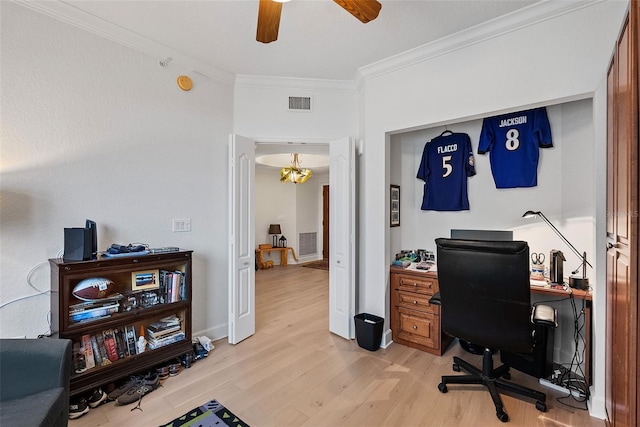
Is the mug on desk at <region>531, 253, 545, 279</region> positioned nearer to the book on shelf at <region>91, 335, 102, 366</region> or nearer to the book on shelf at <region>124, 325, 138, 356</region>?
the book on shelf at <region>124, 325, 138, 356</region>

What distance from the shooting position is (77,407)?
191 centimetres

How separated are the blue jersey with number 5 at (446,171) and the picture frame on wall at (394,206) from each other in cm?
30

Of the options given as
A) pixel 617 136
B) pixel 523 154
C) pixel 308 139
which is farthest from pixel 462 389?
pixel 308 139

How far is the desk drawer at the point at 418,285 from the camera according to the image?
2.73 m

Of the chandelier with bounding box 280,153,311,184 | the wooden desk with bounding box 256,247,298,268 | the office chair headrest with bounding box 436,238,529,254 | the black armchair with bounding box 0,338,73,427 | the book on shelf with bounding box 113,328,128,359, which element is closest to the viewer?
the black armchair with bounding box 0,338,73,427

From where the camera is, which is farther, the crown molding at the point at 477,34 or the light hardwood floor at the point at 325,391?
the crown molding at the point at 477,34

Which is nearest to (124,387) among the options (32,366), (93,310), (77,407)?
(77,407)

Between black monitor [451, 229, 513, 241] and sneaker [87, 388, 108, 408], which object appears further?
black monitor [451, 229, 513, 241]

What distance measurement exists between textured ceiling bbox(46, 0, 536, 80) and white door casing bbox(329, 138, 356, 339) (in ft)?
2.97

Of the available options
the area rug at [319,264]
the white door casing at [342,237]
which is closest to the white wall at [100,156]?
the white door casing at [342,237]

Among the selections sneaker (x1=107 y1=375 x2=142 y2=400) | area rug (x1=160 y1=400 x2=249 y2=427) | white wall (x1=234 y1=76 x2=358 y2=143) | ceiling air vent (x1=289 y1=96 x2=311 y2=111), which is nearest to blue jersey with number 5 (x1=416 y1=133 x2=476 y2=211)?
white wall (x1=234 y1=76 x2=358 y2=143)

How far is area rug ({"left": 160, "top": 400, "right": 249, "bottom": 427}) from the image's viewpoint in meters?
1.82

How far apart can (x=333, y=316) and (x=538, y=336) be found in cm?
188

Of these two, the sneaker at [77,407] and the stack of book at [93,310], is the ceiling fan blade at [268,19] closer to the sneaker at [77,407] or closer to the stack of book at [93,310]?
the stack of book at [93,310]
